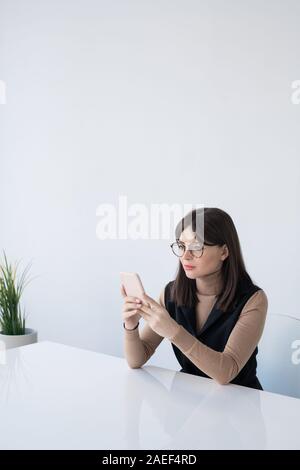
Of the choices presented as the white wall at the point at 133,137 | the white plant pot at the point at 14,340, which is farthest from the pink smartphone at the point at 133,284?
the white plant pot at the point at 14,340

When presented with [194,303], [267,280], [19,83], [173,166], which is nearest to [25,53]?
[19,83]

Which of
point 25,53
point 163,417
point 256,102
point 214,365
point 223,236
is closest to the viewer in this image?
point 163,417

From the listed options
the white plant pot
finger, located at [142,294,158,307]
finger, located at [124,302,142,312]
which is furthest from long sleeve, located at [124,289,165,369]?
the white plant pot

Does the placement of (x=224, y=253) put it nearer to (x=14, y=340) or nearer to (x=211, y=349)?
(x=211, y=349)

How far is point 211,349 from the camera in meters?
1.68

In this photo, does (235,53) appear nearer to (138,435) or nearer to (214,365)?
(214,365)

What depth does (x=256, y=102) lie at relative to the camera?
281 cm

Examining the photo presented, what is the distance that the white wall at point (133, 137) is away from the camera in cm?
278

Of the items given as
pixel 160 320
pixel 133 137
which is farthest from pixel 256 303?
pixel 133 137

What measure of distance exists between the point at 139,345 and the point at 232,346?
33cm

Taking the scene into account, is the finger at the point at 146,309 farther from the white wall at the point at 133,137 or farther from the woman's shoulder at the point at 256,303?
the white wall at the point at 133,137

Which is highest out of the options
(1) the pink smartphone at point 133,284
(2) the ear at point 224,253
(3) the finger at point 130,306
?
(2) the ear at point 224,253

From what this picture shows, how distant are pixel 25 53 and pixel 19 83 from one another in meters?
0.22

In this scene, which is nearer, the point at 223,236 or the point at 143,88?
the point at 223,236
